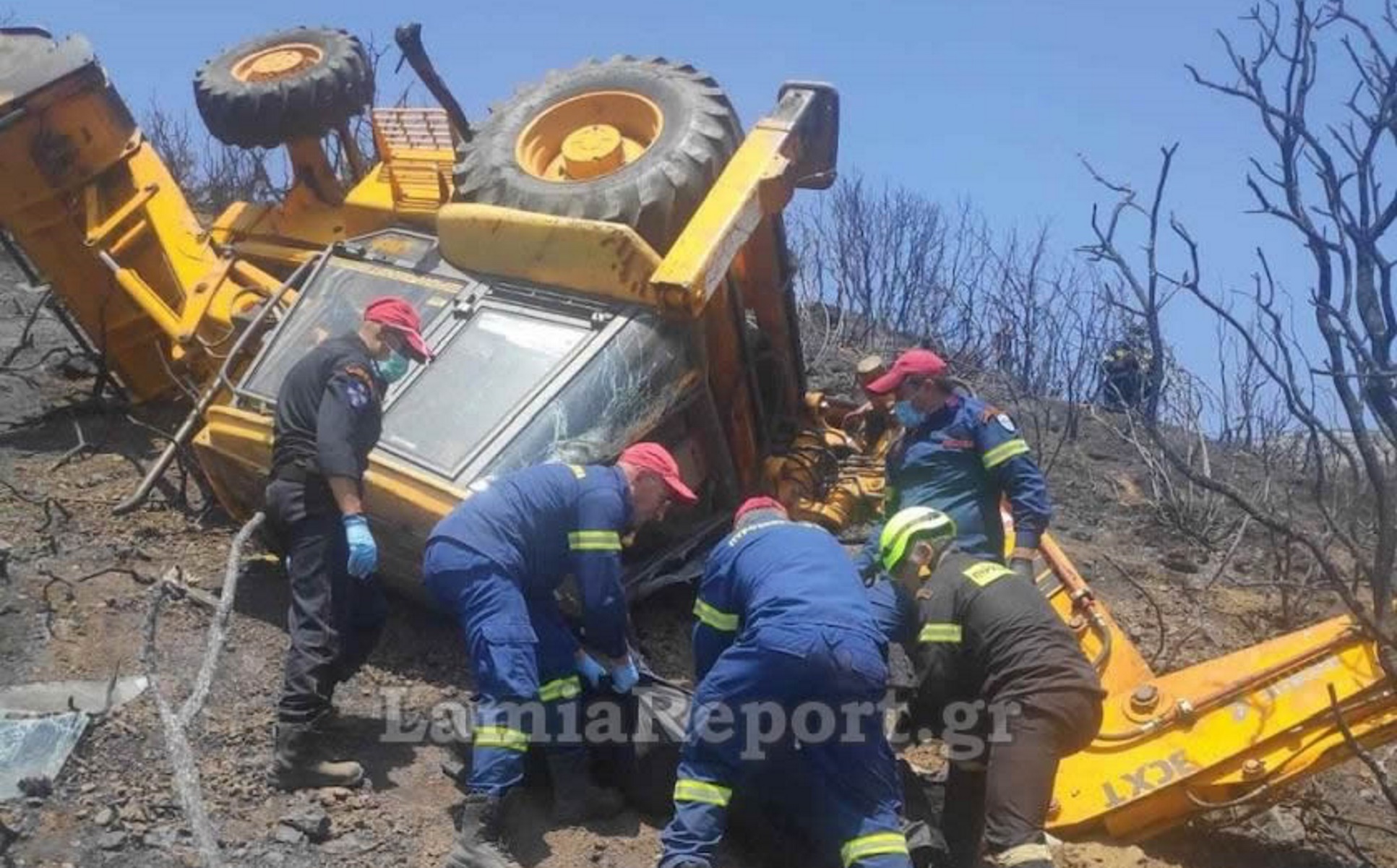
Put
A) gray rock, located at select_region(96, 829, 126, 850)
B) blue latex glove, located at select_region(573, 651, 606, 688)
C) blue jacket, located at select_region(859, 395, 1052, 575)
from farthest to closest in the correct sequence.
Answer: blue jacket, located at select_region(859, 395, 1052, 575)
blue latex glove, located at select_region(573, 651, 606, 688)
gray rock, located at select_region(96, 829, 126, 850)

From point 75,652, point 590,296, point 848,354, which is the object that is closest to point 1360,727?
point 590,296

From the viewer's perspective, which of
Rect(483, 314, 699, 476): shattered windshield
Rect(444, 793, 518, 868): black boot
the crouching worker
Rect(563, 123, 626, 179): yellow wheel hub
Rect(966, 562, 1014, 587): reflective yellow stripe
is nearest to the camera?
Rect(444, 793, 518, 868): black boot

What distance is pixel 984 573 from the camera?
15.9 feet

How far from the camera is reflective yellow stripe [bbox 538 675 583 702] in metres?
4.80

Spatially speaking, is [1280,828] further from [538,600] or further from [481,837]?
[481,837]

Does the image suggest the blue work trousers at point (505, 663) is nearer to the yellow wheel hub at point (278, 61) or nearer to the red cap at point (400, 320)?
the red cap at point (400, 320)

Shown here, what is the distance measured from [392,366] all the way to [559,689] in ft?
4.59

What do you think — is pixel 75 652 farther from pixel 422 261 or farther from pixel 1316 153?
pixel 1316 153

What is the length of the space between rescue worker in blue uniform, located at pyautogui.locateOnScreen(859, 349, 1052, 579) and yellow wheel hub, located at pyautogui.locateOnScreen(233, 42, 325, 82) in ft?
12.3

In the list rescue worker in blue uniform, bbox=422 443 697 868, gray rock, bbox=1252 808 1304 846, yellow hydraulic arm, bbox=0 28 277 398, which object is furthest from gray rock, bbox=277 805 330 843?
gray rock, bbox=1252 808 1304 846

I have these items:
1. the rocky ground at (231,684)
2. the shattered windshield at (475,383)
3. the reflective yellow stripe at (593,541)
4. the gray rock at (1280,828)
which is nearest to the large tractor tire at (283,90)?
the rocky ground at (231,684)

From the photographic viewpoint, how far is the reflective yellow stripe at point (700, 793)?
14.3ft

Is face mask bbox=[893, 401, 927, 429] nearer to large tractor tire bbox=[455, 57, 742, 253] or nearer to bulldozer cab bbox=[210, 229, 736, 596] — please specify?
bulldozer cab bbox=[210, 229, 736, 596]

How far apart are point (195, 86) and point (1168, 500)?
662 cm
